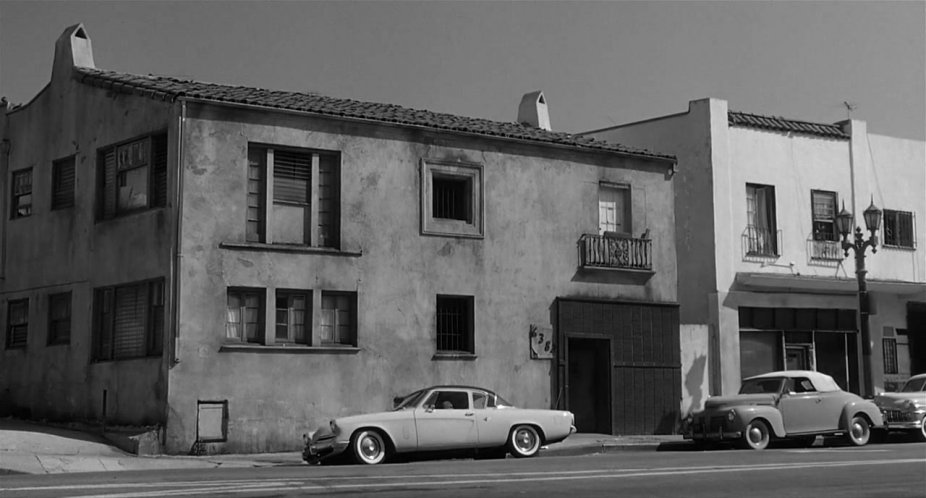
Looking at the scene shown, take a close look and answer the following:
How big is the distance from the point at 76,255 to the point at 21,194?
335 centimetres

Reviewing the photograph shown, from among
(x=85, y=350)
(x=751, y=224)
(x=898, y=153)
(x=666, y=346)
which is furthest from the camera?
(x=898, y=153)

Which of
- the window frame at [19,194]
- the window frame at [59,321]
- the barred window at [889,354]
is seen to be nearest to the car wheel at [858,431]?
the barred window at [889,354]

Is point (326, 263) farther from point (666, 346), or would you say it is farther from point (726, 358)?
point (726, 358)

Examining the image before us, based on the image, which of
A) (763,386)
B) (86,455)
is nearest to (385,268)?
(86,455)

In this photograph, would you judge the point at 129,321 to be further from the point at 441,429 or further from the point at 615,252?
the point at 615,252

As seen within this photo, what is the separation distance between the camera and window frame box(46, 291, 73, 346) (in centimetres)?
2433

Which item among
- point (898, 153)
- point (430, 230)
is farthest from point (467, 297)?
point (898, 153)

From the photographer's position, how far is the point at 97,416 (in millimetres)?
22781

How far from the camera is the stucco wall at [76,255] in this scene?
2216 cm

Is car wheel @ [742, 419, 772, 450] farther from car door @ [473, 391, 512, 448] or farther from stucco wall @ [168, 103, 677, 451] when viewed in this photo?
car door @ [473, 391, 512, 448]

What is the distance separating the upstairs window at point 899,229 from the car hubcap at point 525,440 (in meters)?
16.1

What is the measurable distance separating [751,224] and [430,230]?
9835 mm

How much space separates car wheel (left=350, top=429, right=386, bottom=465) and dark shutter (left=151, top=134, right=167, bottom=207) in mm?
7029

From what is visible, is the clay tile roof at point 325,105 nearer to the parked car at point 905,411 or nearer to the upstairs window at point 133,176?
the upstairs window at point 133,176
